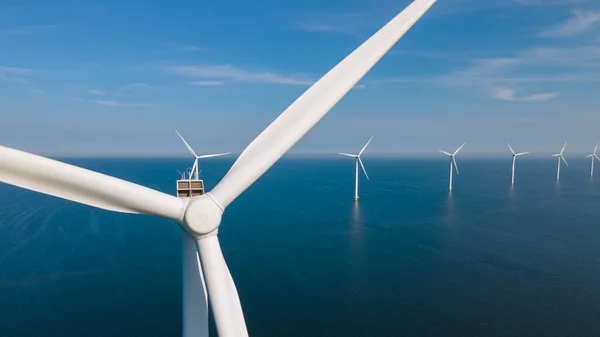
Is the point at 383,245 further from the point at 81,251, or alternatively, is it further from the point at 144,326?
the point at 81,251

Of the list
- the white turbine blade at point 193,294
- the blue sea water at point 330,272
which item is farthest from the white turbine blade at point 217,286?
the blue sea water at point 330,272

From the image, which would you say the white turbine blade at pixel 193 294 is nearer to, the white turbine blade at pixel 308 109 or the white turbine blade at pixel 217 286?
the white turbine blade at pixel 217 286

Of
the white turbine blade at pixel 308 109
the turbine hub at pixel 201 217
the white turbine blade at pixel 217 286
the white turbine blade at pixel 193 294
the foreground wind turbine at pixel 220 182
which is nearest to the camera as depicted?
the foreground wind turbine at pixel 220 182

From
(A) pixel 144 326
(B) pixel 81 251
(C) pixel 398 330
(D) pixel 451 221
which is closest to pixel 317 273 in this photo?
(C) pixel 398 330

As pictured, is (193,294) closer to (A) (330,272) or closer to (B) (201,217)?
(B) (201,217)

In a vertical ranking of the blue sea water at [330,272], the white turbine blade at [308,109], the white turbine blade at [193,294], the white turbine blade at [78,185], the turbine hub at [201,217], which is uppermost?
the white turbine blade at [308,109]

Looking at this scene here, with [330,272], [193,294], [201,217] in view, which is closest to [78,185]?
[201,217]

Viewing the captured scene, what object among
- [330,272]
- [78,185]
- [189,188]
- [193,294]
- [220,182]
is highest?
[78,185]
